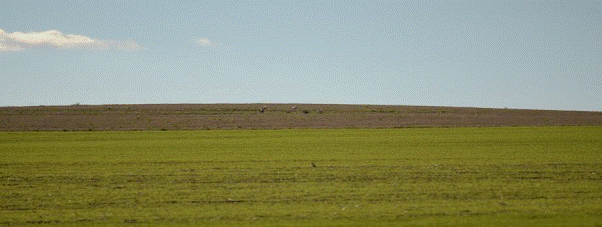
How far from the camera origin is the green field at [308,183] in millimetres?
15812

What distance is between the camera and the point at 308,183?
21109 millimetres

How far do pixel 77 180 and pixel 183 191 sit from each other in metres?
5.33

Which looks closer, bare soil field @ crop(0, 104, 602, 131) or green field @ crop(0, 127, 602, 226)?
green field @ crop(0, 127, 602, 226)

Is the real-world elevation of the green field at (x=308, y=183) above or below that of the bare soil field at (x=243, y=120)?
below

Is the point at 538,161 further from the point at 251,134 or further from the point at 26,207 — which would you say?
the point at 251,134

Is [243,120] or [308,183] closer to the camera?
[308,183]

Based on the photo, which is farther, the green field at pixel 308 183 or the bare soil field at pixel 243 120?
the bare soil field at pixel 243 120

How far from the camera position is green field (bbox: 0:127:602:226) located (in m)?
15.8

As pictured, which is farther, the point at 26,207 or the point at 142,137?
the point at 142,137

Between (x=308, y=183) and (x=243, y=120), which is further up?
(x=243, y=120)

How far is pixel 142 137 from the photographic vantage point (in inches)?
1833

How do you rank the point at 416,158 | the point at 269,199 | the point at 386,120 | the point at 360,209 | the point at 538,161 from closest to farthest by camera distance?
the point at 360,209
the point at 269,199
the point at 538,161
the point at 416,158
the point at 386,120

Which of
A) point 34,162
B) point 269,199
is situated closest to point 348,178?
point 269,199

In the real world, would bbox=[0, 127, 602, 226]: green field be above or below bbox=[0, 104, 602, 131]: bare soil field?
below
